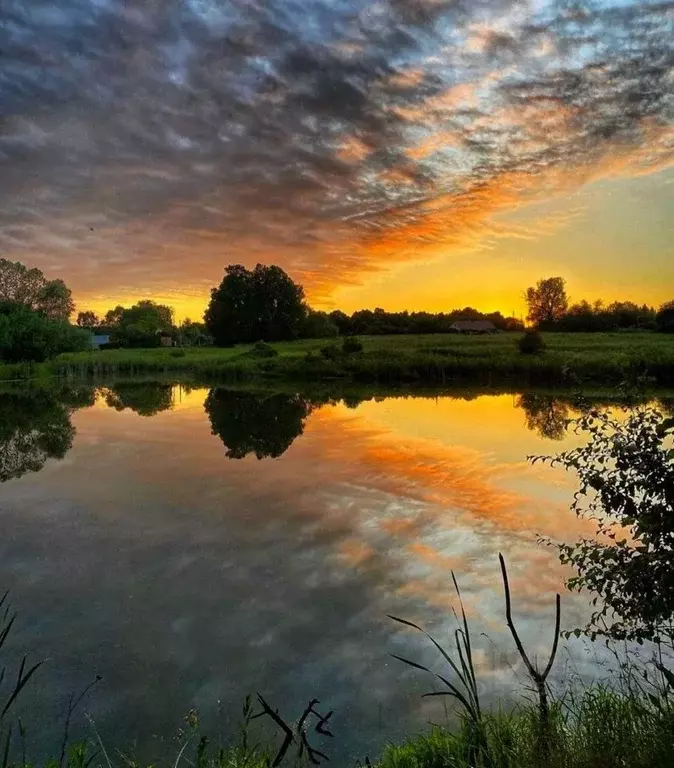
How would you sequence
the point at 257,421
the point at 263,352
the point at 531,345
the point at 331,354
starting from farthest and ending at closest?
1. the point at 263,352
2. the point at 331,354
3. the point at 531,345
4. the point at 257,421

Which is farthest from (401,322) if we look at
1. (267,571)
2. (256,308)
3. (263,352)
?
(267,571)

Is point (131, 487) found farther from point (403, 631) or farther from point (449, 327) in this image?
point (449, 327)

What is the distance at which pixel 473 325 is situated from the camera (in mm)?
85875

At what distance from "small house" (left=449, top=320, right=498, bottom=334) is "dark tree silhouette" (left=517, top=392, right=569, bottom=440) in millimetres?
50854

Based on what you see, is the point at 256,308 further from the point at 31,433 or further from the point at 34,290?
the point at 31,433

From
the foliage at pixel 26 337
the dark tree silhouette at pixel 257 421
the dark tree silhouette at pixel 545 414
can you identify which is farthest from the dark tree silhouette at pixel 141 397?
the dark tree silhouette at pixel 545 414

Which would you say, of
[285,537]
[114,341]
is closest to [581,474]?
[285,537]

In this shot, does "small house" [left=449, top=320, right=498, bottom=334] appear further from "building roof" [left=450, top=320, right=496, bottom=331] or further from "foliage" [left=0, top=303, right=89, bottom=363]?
"foliage" [left=0, top=303, right=89, bottom=363]

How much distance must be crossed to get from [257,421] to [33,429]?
7.57 meters

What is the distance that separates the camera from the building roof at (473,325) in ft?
274

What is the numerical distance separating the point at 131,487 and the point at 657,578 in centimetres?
1041

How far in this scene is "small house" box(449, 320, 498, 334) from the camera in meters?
81.9

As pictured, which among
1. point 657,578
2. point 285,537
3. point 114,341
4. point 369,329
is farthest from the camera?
point 114,341

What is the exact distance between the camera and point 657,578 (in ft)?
10.5
